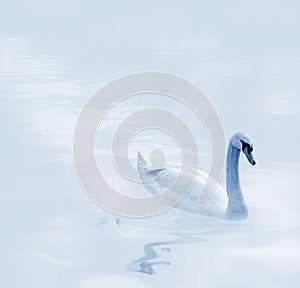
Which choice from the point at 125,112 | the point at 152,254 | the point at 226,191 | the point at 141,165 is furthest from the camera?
the point at 125,112

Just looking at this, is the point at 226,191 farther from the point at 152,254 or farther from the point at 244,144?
the point at 152,254

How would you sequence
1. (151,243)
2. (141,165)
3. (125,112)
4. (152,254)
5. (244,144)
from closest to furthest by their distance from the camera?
1. (152,254)
2. (151,243)
3. (244,144)
4. (141,165)
5. (125,112)

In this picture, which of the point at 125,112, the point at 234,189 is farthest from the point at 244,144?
the point at 125,112

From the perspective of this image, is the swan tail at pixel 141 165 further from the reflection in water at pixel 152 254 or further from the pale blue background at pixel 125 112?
the reflection in water at pixel 152 254

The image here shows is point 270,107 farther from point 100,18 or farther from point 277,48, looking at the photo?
point 100,18

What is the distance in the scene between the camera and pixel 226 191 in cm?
564

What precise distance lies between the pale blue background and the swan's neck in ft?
Answer: 0.51

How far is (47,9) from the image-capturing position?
15.4 meters

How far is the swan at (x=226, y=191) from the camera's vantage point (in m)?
5.48

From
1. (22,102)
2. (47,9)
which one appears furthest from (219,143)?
(47,9)

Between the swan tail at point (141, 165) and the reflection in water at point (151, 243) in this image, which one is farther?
the swan tail at point (141, 165)

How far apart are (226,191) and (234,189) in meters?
0.09

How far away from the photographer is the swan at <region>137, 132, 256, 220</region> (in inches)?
216

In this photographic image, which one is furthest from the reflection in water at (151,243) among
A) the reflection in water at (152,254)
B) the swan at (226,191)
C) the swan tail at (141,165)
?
the swan tail at (141,165)
